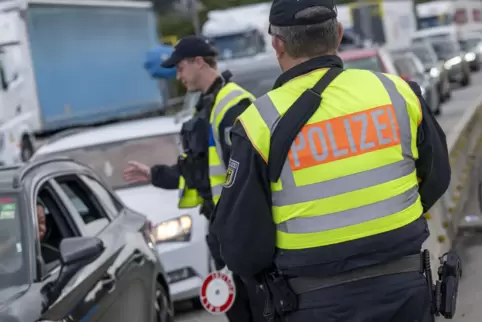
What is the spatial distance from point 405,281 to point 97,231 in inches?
116

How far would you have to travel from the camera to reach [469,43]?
49781 millimetres

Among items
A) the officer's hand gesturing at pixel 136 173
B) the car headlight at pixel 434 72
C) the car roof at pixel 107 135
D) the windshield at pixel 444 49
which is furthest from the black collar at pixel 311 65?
the windshield at pixel 444 49

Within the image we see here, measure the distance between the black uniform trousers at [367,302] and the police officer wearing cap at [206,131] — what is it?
6.93 feet

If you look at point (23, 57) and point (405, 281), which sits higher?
point (405, 281)

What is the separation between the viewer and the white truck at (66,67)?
870 inches

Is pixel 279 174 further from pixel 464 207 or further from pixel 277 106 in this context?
pixel 464 207

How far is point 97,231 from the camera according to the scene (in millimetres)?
5895

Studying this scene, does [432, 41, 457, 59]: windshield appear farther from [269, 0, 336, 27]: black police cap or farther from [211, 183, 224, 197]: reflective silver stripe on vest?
[269, 0, 336, 27]: black police cap

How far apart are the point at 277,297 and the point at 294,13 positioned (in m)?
0.89

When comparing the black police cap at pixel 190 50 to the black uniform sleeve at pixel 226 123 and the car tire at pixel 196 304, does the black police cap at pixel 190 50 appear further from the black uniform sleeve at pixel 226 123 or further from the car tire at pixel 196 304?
the car tire at pixel 196 304

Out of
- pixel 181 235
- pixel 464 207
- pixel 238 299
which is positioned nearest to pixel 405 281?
pixel 238 299

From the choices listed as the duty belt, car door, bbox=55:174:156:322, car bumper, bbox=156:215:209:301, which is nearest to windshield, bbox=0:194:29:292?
car door, bbox=55:174:156:322

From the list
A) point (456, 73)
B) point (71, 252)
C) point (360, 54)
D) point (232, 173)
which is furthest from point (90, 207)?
Result: point (456, 73)

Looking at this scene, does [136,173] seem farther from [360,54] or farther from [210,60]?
[360,54]
